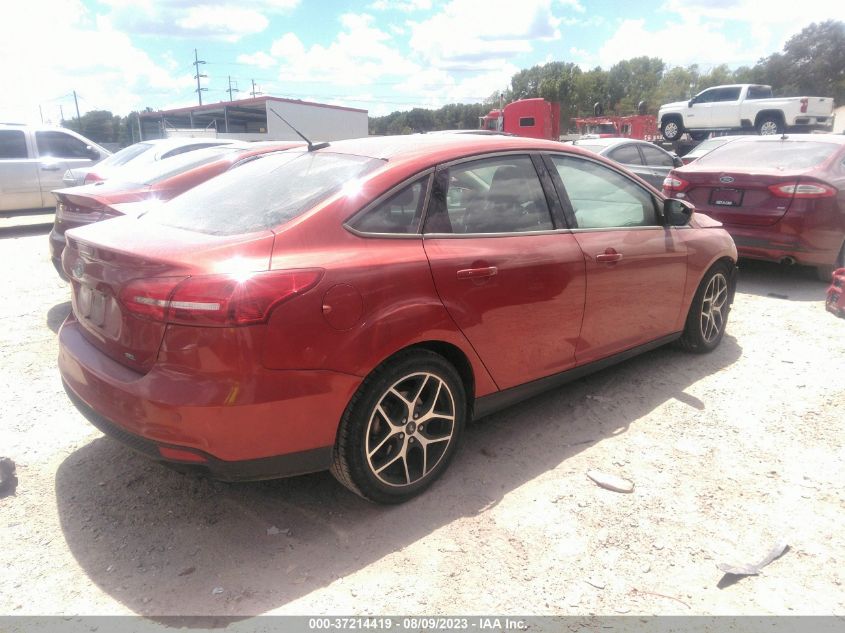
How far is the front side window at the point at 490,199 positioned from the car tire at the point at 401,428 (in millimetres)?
689

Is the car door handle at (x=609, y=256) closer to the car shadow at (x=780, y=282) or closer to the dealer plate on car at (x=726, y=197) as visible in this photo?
the car shadow at (x=780, y=282)

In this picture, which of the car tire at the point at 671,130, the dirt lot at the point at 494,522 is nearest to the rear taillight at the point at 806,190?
the dirt lot at the point at 494,522

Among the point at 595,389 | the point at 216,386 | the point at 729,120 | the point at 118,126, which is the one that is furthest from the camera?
the point at 118,126

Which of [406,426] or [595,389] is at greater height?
[406,426]

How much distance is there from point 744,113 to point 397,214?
21489 mm

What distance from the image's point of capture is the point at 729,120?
2100 cm

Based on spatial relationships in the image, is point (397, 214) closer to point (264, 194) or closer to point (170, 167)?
point (264, 194)

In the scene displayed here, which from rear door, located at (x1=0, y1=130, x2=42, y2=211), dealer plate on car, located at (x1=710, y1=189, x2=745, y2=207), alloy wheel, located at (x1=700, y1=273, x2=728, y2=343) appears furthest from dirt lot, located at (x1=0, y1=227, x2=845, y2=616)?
rear door, located at (x1=0, y1=130, x2=42, y2=211)

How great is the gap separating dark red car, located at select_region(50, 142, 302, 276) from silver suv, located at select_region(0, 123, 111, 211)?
6.26m

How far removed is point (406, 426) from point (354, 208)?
1010 millimetres

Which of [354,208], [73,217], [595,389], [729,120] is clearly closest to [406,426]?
[354,208]

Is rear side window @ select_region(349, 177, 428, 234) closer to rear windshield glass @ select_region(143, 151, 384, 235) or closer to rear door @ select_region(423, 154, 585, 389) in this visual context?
rear door @ select_region(423, 154, 585, 389)

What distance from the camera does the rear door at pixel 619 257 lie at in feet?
12.0

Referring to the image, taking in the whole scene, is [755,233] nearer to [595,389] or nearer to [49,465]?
[595,389]
